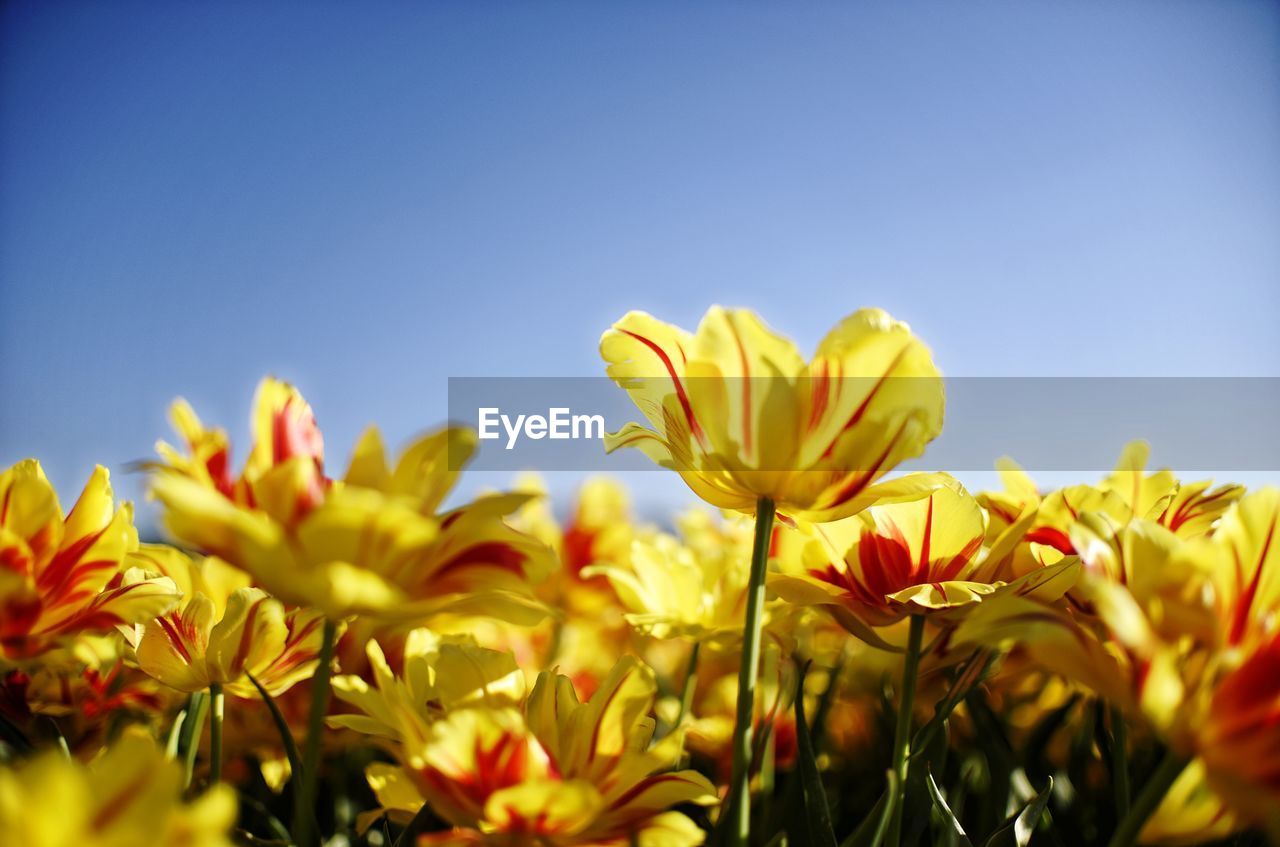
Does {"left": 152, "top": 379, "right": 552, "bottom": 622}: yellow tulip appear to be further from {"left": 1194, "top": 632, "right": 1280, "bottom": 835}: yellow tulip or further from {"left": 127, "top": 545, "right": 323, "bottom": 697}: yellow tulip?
{"left": 1194, "top": 632, "right": 1280, "bottom": 835}: yellow tulip

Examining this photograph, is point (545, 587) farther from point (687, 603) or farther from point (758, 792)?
point (758, 792)

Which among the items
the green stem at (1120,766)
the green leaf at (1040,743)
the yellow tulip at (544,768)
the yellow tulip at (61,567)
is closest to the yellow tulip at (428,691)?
the yellow tulip at (544,768)

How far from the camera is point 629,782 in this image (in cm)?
41

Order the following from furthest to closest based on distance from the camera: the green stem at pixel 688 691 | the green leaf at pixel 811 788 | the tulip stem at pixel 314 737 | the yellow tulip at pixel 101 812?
1. the green stem at pixel 688 691
2. the green leaf at pixel 811 788
3. the tulip stem at pixel 314 737
4. the yellow tulip at pixel 101 812

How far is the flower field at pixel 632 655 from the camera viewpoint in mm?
306

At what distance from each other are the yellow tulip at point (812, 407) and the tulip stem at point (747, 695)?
0.10 feet

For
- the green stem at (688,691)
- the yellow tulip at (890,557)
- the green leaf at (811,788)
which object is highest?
the yellow tulip at (890,557)

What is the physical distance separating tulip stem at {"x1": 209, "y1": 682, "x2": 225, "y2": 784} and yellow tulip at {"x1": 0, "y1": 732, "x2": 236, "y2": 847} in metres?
0.27

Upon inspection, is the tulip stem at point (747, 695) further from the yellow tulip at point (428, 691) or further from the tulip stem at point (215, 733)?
the tulip stem at point (215, 733)

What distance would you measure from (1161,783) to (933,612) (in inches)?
6.4

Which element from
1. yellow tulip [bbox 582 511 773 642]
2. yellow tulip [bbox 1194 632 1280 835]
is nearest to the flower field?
yellow tulip [bbox 1194 632 1280 835]

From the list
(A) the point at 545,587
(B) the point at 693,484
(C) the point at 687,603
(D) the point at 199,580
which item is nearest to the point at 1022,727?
(C) the point at 687,603

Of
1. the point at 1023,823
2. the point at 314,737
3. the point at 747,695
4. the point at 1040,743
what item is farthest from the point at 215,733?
the point at 1040,743

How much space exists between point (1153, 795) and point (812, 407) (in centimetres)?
21
